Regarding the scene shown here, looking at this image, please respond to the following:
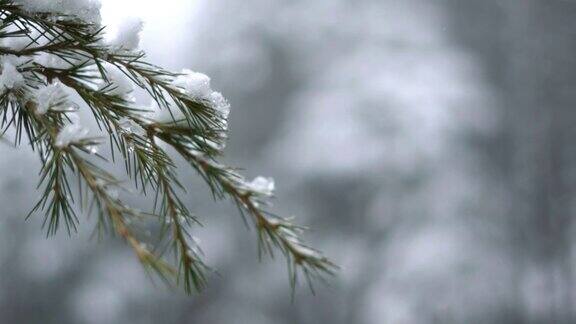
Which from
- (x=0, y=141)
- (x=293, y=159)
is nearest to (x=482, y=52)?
(x=293, y=159)

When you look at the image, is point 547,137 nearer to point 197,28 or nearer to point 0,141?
point 197,28

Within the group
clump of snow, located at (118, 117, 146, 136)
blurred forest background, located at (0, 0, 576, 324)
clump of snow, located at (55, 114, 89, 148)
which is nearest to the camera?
clump of snow, located at (55, 114, 89, 148)

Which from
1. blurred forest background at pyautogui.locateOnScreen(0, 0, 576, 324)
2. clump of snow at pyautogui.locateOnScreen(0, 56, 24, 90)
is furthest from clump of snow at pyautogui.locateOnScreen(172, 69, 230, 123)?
blurred forest background at pyautogui.locateOnScreen(0, 0, 576, 324)

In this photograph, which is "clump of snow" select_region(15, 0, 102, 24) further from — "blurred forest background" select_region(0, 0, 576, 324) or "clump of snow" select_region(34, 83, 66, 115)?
"blurred forest background" select_region(0, 0, 576, 324)

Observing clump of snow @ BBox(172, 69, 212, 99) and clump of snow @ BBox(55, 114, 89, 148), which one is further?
clump of snow @ BBox(172, 69, 212, 99)

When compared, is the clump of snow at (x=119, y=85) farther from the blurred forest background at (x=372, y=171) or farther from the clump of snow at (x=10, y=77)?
the blurred forest background at (x=372, y=171)

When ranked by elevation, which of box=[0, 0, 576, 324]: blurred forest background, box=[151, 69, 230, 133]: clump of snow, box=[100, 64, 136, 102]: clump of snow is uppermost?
box=[0, 0, 576, 324]: blurred forest background

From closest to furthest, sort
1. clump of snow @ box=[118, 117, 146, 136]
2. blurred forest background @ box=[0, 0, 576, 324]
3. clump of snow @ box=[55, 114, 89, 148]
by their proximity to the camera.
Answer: clump of snow @ box=[55, 114, 89, 148]
clump of snow @ box=[118, 117, 146, 136]
blurred forest background @ box=[0, 0, 576, 324]

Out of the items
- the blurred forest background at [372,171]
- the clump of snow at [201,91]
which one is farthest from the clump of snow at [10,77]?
the blurred forest background at [372,171]
